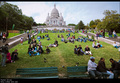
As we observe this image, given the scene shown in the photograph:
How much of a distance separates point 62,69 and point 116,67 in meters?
3.16

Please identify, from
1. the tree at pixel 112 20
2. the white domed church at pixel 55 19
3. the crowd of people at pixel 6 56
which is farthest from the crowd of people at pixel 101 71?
the white domed church at pixel 55 19

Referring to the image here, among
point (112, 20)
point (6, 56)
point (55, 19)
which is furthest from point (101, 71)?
point (55, 19)

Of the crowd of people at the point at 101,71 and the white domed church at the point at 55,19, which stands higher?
the white domed church at the point at 55,19

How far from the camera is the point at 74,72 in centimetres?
561

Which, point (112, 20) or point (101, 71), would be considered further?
point (112, 20)

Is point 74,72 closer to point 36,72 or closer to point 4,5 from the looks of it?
point 36,72

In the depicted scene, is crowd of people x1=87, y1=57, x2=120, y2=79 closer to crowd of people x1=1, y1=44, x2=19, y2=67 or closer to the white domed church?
crowd of people x1=1, y1=44, x2=19, y2=67

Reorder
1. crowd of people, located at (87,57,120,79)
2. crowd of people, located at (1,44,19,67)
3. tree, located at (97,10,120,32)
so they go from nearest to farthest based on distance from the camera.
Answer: crowd of people, located at (87,57,120,79) < crowd of people, located at (1,44,19,67) < tree, located at (97,10,120,32)

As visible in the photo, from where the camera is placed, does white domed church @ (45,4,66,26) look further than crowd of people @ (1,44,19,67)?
Yes

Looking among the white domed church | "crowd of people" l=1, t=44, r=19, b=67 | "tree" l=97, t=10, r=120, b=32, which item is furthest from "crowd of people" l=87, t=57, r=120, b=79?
the white domed church

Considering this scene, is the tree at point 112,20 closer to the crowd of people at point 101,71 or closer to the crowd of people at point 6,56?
the crowd of people at point 101,71

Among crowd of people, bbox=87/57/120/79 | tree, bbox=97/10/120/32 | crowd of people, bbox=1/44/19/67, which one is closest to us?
crowd of people, bbox=87/57/120/79

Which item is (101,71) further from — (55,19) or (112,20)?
(55,19)

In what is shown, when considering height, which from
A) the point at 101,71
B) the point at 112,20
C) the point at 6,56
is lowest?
the point at 101,71
